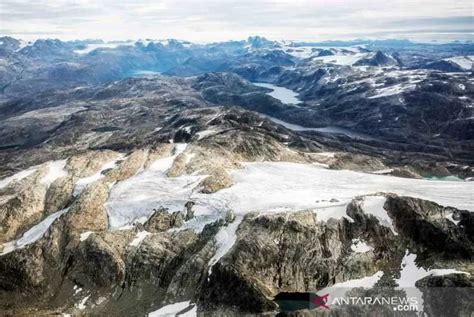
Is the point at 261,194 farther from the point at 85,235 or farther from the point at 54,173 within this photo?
the point at 54,173

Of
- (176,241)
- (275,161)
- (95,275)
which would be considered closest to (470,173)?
(275,161)

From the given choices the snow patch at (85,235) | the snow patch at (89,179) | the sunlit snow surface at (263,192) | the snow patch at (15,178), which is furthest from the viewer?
the snow patch at (15,178)

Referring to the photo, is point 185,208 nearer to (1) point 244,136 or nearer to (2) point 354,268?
(2) point 354,268

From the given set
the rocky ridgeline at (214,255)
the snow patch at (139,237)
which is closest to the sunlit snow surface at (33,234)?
the rocky ridgeline at (214,255)

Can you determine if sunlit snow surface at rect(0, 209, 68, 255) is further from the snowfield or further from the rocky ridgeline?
the snowfield

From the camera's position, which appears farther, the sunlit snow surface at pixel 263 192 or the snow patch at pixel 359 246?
the sunlit snow surface at pixel 263 192

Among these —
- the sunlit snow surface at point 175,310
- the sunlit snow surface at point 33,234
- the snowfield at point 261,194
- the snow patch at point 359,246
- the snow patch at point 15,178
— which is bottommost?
the sunlit snow surface at point 175,310

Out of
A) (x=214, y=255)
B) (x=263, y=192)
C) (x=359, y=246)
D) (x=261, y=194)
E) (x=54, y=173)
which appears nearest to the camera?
(x=359, y=246)

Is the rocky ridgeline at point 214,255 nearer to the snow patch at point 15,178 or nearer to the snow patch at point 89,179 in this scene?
the snow patch at point 89,179

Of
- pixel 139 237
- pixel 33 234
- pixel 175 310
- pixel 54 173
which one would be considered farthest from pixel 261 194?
pixel 54 173

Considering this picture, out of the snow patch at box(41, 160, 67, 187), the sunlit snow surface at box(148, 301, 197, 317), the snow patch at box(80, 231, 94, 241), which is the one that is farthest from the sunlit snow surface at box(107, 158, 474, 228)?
the sunlit snow surface at box(148, 301, 197, 317)

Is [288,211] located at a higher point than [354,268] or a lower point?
higher
